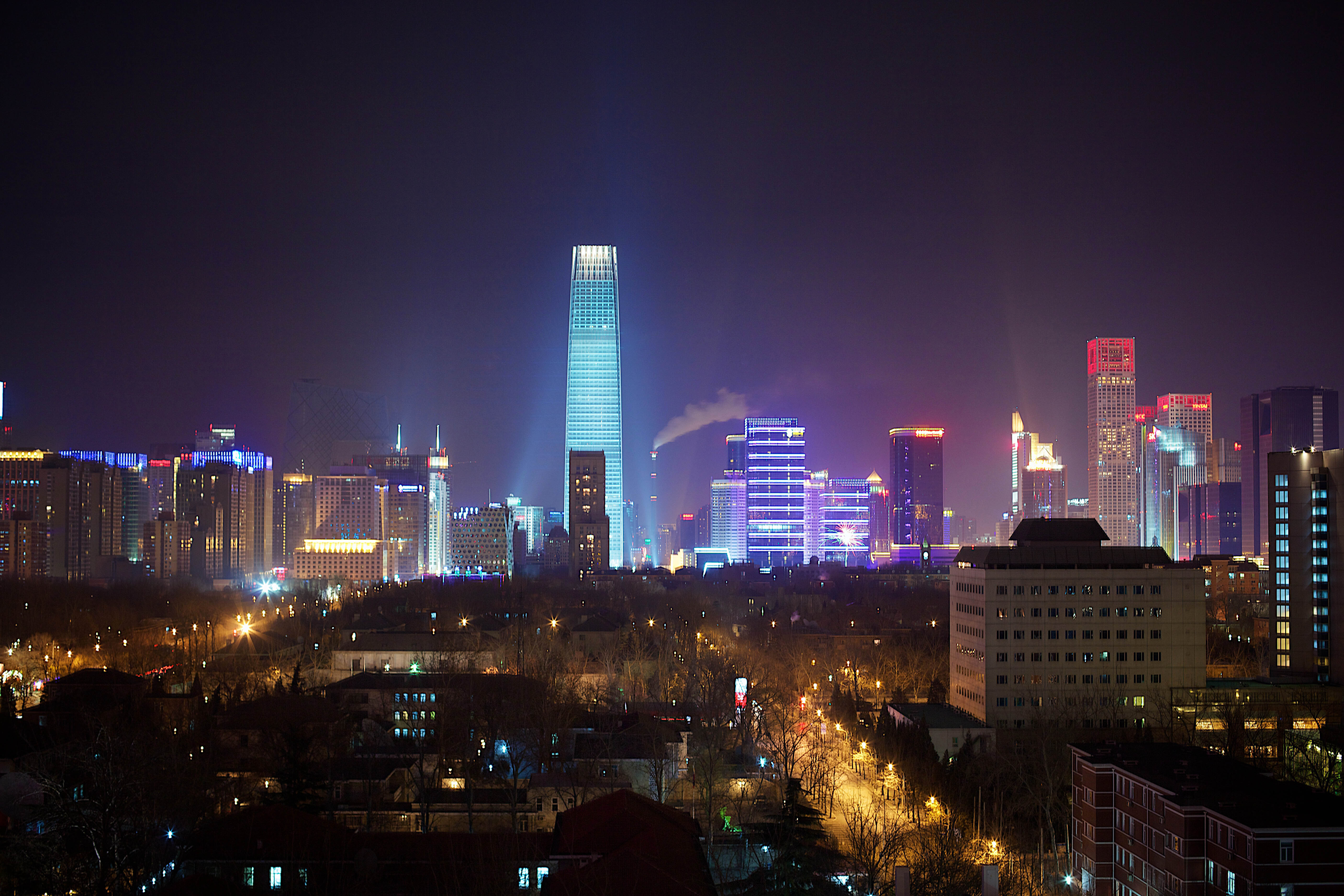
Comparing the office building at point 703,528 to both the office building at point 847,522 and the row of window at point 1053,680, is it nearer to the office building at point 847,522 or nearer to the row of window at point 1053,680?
the office building at point 847,522

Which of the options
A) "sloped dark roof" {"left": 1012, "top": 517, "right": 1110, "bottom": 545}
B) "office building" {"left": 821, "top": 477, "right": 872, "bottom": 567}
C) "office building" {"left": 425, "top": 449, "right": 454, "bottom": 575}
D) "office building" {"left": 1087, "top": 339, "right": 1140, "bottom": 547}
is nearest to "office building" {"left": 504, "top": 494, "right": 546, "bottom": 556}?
"office building" {"left": 425, "top": 449, "right": 454, "bottom": 575}

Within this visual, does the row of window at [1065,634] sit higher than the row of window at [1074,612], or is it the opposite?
the row of window at [1074,612]

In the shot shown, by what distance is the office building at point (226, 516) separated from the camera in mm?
113812

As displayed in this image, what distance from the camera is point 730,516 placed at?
161750 millimetres

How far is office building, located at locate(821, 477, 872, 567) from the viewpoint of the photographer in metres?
154

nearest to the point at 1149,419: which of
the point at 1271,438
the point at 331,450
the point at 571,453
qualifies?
the point at 1271,438

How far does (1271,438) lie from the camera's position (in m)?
115

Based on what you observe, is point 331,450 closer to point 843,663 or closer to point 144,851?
point 843,663

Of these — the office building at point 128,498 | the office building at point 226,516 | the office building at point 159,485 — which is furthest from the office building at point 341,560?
the office building at point 159,485

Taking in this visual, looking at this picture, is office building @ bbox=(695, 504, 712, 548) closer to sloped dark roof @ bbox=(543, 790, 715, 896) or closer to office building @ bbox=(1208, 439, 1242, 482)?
office building @ bbox=(1208, 439, 1242, 482)

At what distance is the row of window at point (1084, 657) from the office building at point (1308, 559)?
274 inches

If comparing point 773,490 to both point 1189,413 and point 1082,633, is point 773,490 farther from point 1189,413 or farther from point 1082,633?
point 1082,633

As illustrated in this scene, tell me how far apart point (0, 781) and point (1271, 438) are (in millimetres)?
119172

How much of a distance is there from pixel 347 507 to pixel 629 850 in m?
120
